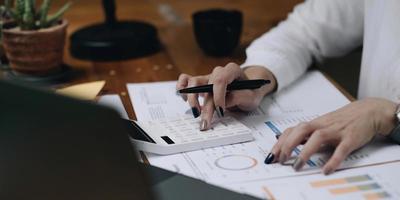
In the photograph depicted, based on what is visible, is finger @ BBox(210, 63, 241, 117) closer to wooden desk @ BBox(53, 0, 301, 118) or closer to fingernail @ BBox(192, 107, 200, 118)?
fingernail @ BBox(192, 107, 200, 118)

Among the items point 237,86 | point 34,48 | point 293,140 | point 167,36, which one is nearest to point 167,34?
point 167,36

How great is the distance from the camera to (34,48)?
4.02 feet

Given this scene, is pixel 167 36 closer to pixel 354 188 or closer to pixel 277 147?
pixel 277 147

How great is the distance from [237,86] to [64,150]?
1.76ft

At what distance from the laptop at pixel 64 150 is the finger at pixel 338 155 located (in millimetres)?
348

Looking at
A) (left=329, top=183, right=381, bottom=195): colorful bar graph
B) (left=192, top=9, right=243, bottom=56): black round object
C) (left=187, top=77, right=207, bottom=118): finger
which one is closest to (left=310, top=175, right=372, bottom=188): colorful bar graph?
(left=329, top=183, right=381, bottom=195): colorful bar graph

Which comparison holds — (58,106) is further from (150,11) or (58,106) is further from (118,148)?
(150,11)

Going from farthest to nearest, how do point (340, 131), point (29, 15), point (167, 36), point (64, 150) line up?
point (167, 36) < point (29, 15) < point (340, 131) < point (64, 150)

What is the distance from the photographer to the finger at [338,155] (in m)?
0.82

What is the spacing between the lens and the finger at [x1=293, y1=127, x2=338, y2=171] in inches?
32.4

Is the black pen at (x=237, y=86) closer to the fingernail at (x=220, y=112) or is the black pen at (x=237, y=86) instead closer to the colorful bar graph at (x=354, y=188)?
the fingernail at (x=220, y=112)

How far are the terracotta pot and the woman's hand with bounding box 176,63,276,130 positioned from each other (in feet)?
1.08

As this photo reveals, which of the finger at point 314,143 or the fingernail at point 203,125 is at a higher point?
the finger at point 314,143

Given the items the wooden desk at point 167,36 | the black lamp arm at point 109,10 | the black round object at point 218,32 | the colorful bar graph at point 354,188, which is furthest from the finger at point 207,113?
the black lamp arm at point 109,10
